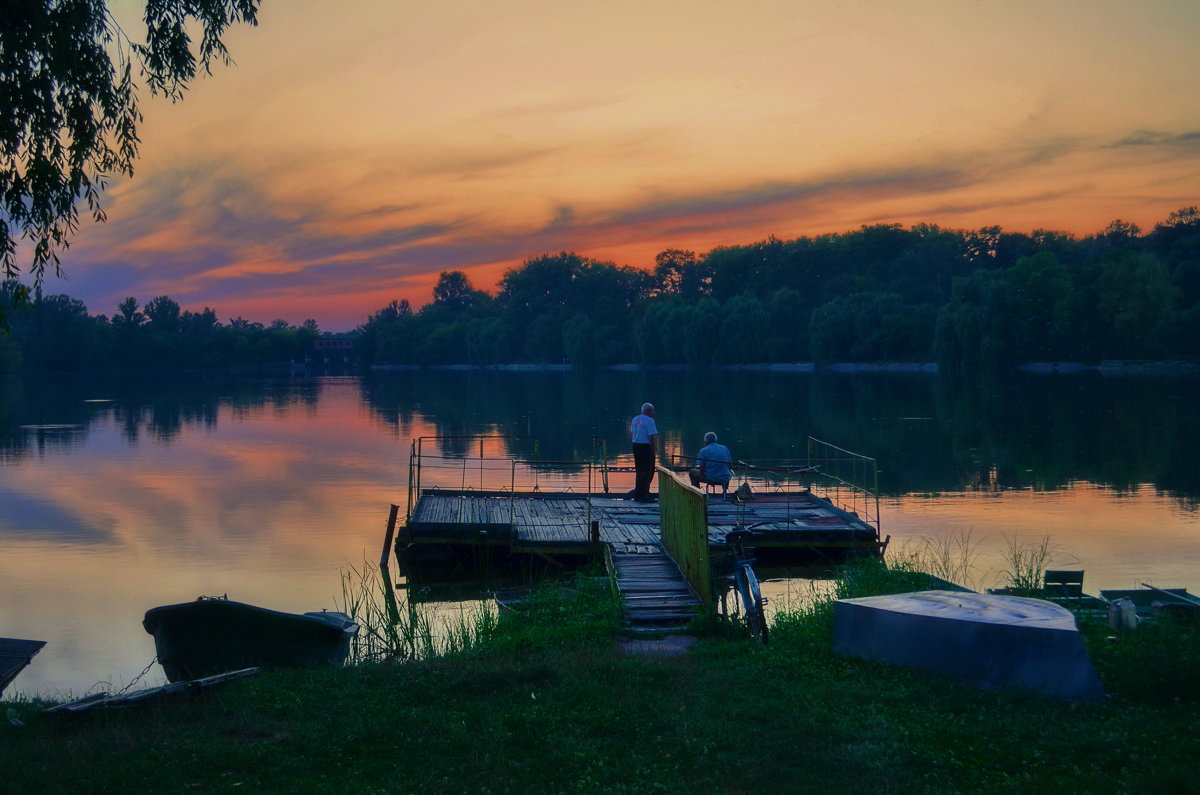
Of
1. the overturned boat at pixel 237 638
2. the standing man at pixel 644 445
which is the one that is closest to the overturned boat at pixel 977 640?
the overturned boat at pixel 237 638

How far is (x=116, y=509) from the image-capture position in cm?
2761

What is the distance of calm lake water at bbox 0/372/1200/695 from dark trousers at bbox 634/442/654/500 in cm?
474

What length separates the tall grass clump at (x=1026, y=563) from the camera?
1421cm

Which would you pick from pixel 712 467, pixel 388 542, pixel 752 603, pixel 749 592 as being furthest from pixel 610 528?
pixel 752 603

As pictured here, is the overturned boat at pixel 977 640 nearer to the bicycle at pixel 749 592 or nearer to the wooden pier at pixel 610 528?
the bicycle at pixel 749 592

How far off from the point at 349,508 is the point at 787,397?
47723 millimetres

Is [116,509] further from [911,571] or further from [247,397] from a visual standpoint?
[247,397]

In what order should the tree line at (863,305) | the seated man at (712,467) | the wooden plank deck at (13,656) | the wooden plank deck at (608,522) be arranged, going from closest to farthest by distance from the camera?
the wooden plank deck at (13,656) → the wooden plank deck at (608,522) → the seated man at (712,467) → the tree line at (863,305)

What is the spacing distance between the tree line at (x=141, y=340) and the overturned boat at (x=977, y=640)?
163035 millimetres

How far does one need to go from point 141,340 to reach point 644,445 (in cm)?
17375

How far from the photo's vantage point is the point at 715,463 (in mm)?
22469

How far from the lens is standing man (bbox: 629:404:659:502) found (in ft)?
70.4

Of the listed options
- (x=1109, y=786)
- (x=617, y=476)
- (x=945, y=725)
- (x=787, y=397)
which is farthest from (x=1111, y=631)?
(x=787, y=397)

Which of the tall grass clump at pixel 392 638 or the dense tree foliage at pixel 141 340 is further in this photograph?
the dense tree foliage at pixel 141 340
